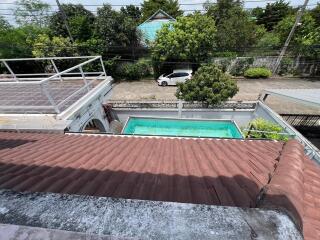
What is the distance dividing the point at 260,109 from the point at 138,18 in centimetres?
3010

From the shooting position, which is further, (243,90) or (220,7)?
(220,7)

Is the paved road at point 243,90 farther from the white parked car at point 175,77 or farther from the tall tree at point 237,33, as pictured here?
the tall tree at point 237,33

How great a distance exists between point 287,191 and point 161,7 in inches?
1528

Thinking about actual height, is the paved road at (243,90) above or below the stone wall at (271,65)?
below

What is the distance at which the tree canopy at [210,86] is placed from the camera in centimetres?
1179

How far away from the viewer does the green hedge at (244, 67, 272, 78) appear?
2105 cm

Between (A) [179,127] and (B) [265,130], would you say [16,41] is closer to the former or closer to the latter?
(A) [179,127]

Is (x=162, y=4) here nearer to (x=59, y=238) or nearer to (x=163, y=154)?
(x=163, y=154)

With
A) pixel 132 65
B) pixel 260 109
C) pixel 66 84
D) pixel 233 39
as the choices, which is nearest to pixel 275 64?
pixel 233 39

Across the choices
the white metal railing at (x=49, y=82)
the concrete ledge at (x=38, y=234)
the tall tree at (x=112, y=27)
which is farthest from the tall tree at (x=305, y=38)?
the concrete ledge at (x=38, y=234)

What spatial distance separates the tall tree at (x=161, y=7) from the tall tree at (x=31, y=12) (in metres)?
14.9

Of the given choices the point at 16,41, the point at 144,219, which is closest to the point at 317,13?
the point at 144,219

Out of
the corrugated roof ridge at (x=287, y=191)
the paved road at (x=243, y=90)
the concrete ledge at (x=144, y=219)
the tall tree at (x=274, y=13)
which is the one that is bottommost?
the paved road at (x=243, y=90)

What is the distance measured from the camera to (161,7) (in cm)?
3481
